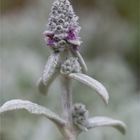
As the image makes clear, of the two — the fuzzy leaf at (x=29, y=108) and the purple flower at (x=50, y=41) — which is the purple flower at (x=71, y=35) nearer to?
the purple flower at (x=50, y=41)

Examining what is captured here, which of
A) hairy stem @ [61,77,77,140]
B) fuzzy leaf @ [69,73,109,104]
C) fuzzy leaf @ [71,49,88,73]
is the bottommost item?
hairy stem @ [61,77,77,140]

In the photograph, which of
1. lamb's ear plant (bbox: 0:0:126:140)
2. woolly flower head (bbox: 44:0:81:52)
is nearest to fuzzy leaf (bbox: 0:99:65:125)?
lamb's ear plant (bbox: 0:0:126:140)

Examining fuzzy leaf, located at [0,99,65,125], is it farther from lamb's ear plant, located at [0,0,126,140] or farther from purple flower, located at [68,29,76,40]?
purple flower, located at [68,29,76,40]

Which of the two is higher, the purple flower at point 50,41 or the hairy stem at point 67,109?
the purple flower at point 50,41

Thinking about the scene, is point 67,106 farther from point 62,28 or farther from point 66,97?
point 62,28

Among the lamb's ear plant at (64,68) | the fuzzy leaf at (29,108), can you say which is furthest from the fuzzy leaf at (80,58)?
the fuzzy leaf at (29,108)

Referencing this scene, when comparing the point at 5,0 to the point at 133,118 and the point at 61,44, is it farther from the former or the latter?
the point at 61,44

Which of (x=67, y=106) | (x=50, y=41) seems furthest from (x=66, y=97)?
(x=50, y=41)

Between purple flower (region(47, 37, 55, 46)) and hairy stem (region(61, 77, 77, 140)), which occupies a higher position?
purple flower (region(47, 37, 55, 46))
